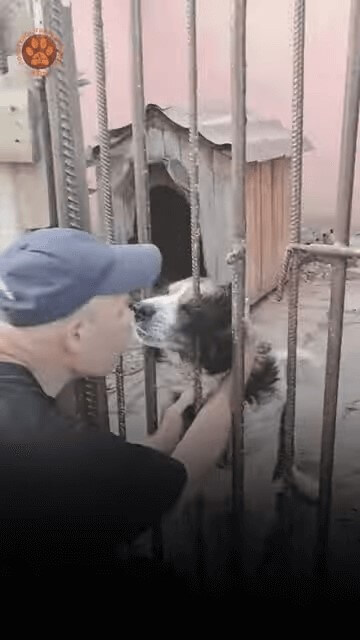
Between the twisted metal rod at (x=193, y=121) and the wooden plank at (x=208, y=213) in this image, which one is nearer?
the twisted metal rod at (x=193, y=121)

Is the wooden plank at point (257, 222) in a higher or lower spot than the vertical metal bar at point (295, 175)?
lower

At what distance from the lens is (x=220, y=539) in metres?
0.80

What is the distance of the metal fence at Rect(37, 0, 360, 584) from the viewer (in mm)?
595

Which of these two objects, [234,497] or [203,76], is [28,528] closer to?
[234,497]

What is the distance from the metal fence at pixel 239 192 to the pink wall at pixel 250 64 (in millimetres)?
69

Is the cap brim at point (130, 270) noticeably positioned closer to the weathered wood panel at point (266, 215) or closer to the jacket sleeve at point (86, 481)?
the jacket sleeve at point (86, 481)

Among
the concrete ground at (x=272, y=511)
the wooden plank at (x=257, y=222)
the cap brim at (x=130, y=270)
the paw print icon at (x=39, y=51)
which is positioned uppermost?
the paw print icon at (x=39, y=51)

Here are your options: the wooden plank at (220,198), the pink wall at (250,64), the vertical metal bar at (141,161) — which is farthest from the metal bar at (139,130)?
the wooden plank at (220,198)

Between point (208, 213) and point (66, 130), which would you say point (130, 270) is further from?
point (208, 213)

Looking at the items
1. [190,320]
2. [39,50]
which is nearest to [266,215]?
[190,320]

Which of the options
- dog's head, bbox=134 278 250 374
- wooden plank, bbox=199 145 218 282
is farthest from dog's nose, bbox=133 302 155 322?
wooden plank, bbox=199 145 218 282

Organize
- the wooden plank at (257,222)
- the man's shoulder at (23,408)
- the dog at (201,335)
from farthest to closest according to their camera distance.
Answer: the wooden plank at (257,222)
the dog at (201,335)
the man's shoulder at (23,408)

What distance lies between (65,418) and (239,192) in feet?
0.90

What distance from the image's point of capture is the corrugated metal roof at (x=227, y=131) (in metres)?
1.01
